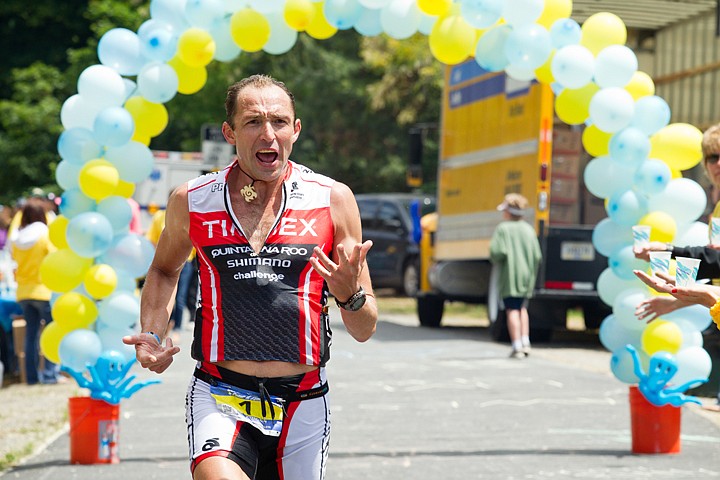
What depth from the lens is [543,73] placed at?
352 inches

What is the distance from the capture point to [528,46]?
8.68 metres

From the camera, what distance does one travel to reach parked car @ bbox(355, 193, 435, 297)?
24.6 m

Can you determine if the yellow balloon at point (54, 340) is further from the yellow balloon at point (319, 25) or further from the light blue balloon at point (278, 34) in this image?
the yellow balloon at point (319, 25)

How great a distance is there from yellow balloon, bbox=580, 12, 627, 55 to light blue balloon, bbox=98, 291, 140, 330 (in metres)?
3.57

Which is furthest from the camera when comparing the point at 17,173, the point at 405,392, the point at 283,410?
the point at 17,173

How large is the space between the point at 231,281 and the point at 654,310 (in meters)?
2.39

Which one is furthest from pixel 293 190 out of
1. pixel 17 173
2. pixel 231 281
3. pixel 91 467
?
pixel 17 173

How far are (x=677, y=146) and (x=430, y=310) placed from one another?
37.7 feet

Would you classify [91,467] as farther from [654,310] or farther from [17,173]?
[17,173]

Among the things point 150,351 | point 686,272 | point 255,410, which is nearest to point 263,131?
point 150,351

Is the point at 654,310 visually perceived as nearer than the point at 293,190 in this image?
No

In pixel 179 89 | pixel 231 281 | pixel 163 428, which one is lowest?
pixel 163 428

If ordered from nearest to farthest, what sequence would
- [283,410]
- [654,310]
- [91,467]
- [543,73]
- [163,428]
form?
[283,410] → [654,310] → [91,467] → [543,73] → [163,428]

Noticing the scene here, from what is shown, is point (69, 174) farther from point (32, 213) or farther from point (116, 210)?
point (32, 213)
